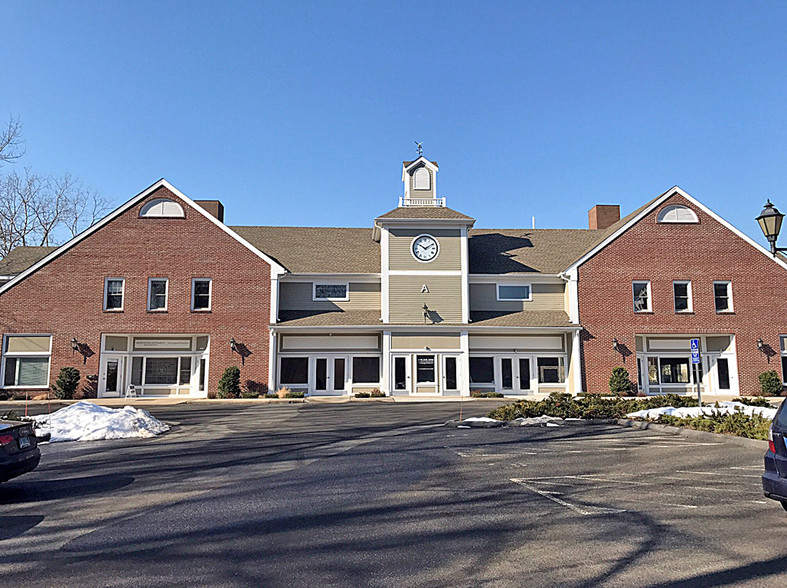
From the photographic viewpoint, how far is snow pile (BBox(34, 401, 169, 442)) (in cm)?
1420

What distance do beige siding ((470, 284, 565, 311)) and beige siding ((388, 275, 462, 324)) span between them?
1594 mm

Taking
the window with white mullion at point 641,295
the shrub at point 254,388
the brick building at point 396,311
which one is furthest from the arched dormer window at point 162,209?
the window with white mullion at point 641,295

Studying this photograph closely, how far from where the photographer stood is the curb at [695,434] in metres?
12.1

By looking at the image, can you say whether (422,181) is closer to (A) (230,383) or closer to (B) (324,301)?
(B) (324,301)

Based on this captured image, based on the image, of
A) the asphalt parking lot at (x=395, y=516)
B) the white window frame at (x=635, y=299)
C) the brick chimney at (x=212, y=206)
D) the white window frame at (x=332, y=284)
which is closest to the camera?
the asphalt parking lot at (x=395, y=516)

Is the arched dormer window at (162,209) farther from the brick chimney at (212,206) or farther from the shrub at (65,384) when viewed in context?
the shrub at (65,384)

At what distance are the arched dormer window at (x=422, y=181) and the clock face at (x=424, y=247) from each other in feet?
10.8

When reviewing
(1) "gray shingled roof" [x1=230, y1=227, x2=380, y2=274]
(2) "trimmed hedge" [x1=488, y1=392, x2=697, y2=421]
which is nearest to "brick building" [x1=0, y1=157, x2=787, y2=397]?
(1) "gray shingled roof" [x1=230, y1=227, x2=380, y2=274]

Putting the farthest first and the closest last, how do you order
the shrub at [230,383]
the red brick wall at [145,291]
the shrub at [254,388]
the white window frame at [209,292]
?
1. the white window frame at [209,292]
2. the red brick wall at [145,291]
3. the shrub at [254,388]
4. the shrub at [230,383]

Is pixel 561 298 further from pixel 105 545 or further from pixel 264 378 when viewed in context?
pixel 105 545

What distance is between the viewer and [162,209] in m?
29.8

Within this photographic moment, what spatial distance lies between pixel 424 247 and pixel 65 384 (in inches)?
675

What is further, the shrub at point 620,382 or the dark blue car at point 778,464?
the shrub at point 620,382

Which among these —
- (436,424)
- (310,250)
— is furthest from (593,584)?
(310,250)
